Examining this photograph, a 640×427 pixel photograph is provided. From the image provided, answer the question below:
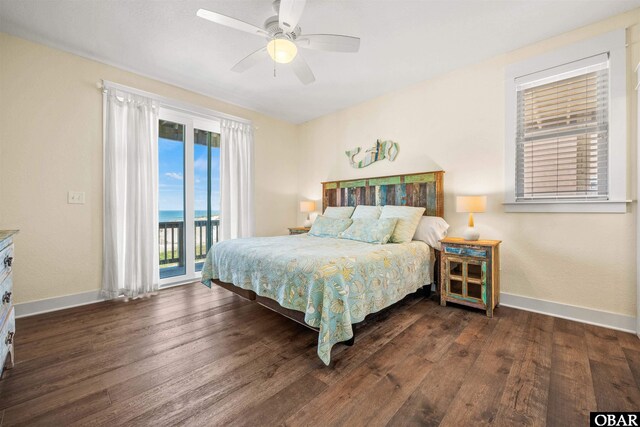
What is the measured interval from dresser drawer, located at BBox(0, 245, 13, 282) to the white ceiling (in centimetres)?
201

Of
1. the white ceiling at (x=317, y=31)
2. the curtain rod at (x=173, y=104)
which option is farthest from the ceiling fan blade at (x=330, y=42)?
the curtain rod at (x=173, y=104)

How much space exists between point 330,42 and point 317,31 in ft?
1.55

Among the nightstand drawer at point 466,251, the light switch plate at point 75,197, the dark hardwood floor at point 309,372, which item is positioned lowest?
A: the dark hardwood floor at point 309,372

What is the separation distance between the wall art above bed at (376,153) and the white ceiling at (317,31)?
83 cm

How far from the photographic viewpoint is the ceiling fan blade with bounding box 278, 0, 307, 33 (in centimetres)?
178

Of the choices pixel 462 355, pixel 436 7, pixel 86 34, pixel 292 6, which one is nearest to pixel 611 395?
pixel 462 355

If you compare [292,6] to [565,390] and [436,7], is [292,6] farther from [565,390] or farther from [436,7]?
[565,390]

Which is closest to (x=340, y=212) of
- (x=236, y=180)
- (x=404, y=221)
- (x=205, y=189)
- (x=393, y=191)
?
(x=393, y=191)

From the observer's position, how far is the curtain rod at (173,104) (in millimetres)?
2970

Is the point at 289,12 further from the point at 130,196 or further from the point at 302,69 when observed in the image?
the point at 130,196

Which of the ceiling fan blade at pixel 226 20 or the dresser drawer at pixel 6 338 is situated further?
the ceiling fan blade at pixel 226 20

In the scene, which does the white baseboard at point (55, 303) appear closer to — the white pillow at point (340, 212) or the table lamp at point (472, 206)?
the white pillow at point (340, 212)

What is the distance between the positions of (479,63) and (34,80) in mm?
4683

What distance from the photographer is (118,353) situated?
6.18 ft
